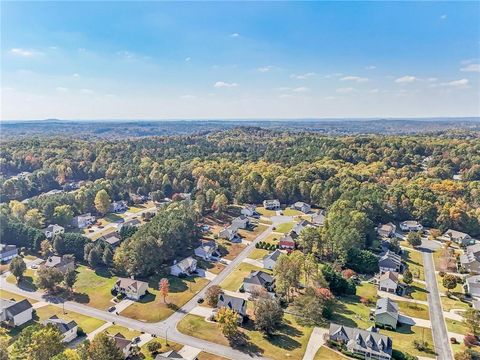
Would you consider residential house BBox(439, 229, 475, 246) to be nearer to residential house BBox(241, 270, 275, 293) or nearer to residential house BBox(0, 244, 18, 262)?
residential house BBox(241, 270, 275, 293)

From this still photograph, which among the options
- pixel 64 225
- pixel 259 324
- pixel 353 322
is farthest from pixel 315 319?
pixel 64 225

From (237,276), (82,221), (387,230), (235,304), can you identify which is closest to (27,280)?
(82,221)

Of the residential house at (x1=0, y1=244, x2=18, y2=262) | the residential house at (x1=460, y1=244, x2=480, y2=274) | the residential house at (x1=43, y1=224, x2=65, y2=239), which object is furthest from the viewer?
the residential house at (x1=43, y1=224, x2=65, y2=239)

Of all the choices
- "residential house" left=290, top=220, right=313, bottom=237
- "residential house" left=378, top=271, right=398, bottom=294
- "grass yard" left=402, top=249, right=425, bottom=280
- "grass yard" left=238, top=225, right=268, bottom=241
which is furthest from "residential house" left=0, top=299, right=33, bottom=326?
"grass yard" left=402, top=249, right=425, bottom=280

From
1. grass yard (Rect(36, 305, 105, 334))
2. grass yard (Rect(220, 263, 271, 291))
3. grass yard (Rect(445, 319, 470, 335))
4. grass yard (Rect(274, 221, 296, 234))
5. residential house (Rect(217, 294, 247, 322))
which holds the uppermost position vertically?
residential house (Rect(217, 294, 247, 322))

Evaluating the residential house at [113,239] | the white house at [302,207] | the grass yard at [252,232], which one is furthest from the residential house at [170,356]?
the white house at [302,207]

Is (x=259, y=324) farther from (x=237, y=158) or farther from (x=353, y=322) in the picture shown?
(x=237, y=158)

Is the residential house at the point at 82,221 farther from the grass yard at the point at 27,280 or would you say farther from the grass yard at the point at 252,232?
the grass yard at the point at 252,232

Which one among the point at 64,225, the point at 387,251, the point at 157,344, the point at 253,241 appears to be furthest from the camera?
the point at 64,225
